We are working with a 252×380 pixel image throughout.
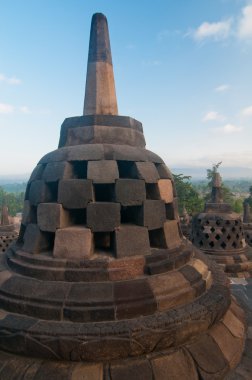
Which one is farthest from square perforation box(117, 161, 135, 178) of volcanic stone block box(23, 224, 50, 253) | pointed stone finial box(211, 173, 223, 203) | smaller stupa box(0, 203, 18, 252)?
smaller stupa box(0, 203, 18, 252)

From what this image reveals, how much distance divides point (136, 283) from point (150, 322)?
496 millimetres

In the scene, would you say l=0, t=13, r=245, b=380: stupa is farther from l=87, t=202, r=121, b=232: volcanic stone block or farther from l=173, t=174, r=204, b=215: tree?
l=173, t=174, r=204, b=215: tree

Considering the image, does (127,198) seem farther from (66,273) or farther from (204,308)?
(204,308)

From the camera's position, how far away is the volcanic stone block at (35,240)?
Answer: 367 centimetres

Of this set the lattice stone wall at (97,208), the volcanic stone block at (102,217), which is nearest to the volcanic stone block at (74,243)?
the lattice stone wall at (97,208)

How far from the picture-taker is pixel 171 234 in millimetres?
3980

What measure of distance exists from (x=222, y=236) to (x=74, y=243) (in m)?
6.40

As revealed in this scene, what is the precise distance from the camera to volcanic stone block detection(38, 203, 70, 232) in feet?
11.6

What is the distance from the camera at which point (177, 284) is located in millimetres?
3311

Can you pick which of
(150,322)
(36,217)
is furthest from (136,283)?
(36,217)

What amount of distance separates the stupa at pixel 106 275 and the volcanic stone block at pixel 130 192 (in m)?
0.01

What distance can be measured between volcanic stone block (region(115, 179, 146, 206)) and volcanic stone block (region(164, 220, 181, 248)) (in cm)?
65

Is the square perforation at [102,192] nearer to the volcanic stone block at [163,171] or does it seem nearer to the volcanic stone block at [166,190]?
the volcanic stone block at [166,190]

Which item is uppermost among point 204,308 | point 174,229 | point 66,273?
point 174,229
